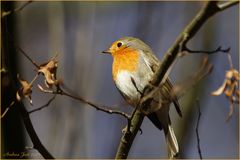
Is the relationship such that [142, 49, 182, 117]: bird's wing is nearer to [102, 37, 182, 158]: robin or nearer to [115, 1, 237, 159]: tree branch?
[102, 37, 182, 158]: robin

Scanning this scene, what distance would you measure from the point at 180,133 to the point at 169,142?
60 cm

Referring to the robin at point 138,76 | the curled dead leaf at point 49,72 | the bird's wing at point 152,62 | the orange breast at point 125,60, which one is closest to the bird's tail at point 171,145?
the robin at point 138,76

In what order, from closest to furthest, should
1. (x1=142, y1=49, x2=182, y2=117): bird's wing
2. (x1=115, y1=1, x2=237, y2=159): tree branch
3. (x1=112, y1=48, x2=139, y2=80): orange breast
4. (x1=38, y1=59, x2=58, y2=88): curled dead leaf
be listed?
(x1=115, y1=1, x2=237, y2=159): tree branch < (x1=38, y1=59, x2=58, y2=88): curled dead leaf < (x1=142, y1=49, x2=182, y2=117): bird's wing < (x1=112, y1=48, x2=139, y2=80): orange breast

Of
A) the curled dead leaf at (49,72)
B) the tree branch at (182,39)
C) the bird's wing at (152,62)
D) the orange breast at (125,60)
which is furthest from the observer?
the orange breast at (125,60)

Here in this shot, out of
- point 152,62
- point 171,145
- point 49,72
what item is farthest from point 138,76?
point 49,72

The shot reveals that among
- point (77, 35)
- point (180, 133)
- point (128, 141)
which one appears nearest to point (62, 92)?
point (128, 141)

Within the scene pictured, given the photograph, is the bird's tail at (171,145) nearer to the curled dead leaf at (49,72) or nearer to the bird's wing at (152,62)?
the bird's wing at (152,62)

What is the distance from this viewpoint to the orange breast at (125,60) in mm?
4133

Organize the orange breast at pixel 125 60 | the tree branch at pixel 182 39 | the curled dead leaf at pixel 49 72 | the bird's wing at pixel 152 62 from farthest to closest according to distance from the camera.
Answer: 1. the orange breast at pixel 125 60
2. the bird's wing at pixel 152 62
3. the curled dead leaf at pixel 49 72
4. the tree branch at pixel 182 39

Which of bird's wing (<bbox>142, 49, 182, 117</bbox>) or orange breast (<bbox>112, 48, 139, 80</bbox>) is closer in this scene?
bird's wing (<bbox>142, 49, 182, 117</bbox>)

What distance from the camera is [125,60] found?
4.24 meters

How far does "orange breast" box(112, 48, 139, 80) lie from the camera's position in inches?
163

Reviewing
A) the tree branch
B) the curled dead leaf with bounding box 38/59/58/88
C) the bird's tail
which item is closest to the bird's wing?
the bird's tail

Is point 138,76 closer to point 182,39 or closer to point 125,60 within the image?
point 125,60
